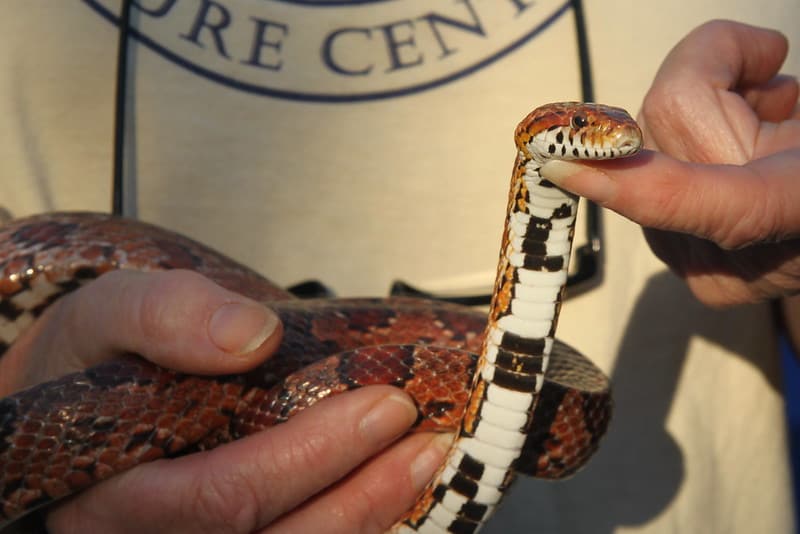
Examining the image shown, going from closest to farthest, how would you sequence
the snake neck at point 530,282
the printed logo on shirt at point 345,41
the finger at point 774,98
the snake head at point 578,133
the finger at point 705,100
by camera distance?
the snake head at point 578,133, the snake neck at point 530,282, the finger at point 705,100, the finger at point 774,98, the printed logo on shirt at point 345,41

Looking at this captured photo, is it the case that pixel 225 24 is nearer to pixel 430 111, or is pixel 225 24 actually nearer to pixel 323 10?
pixel 323 10

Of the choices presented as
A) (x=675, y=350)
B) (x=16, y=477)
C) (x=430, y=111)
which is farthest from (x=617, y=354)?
(x=16, y=477)

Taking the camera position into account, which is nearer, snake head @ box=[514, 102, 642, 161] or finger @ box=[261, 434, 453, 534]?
snake head @ box=[514, 102, 642, 161]

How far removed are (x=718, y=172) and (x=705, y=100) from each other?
28cm

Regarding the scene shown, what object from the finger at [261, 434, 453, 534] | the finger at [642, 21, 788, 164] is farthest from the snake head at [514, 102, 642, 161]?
the finger at [261, 434, 453, 534]

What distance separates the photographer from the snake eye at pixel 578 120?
0.89 metres

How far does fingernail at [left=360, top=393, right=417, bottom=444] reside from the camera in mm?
998

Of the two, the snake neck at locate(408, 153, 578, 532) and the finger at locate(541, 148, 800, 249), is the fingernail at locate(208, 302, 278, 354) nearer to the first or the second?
the snake neck at locate(408, 153, 578, 532)

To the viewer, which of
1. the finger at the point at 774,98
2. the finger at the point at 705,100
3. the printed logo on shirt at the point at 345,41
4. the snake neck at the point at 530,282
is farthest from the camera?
the printed logo on shirt at the point at 345,41

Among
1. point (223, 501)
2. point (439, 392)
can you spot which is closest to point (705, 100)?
point (439, 392)

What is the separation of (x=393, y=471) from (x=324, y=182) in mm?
668

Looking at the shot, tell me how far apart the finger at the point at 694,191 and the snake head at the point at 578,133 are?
0.06ft

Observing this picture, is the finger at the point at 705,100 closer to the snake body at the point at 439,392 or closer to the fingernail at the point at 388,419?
the snake body at the point at 439,392

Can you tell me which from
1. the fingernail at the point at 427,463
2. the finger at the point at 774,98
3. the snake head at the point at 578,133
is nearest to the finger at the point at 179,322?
the fingernail at the point at 427,463
